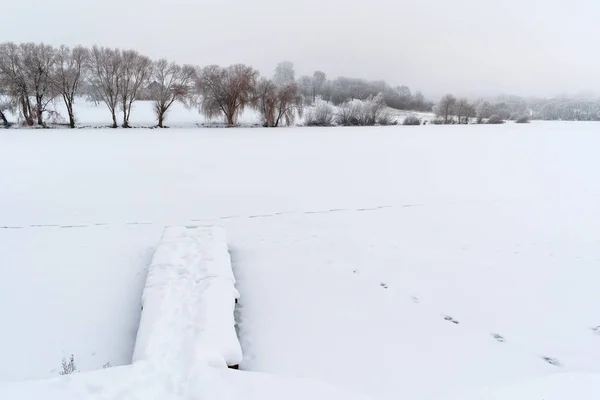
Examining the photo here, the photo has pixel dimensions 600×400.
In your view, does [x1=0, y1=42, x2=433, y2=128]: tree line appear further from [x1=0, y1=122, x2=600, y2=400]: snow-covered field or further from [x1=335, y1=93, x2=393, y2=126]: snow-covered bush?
[x1=0, y1=122, x2=600, y2=400]: snow-covered field

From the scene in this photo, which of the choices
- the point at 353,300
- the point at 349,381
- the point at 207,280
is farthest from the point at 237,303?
the point at 349,381

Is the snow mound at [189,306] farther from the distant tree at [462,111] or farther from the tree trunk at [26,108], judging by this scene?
the distant tree at [462,111]

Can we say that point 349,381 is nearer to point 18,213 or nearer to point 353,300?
point 353,300

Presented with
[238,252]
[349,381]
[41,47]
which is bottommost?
[349,381]

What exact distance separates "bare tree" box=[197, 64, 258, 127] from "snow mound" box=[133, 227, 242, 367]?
32.0 metres

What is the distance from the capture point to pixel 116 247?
23.1 ft

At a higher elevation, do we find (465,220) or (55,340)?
(465,220)

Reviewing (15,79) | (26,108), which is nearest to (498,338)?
(15,79)

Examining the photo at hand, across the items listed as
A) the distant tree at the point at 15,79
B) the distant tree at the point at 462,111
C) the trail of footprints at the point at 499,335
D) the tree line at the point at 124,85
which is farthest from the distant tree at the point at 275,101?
the trail of footprints at the point at 499,335

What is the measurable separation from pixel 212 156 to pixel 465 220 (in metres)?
11.9

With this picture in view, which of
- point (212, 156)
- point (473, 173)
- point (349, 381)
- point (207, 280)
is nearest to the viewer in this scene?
point (349, 381)

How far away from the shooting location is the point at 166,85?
119 feet

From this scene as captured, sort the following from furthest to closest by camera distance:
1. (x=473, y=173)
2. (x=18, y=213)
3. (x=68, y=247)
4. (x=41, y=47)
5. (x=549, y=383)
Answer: (x=41, y=47) < (x=473, y=173) < (x=18, y=213) < (x=68, y=247) < (x=549, y=383)

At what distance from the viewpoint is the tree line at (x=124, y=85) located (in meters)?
32.2
